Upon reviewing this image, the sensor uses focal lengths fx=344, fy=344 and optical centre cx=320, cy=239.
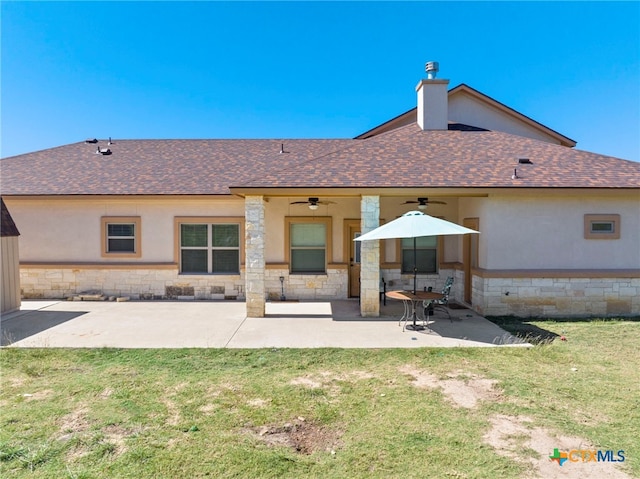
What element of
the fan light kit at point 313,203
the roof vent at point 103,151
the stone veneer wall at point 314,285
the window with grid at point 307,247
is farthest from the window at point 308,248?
the roof vent at point 103,151

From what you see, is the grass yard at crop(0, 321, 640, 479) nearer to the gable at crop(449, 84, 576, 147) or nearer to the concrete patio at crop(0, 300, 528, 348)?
the concrete patio at crop(0, 300, 528, 348)

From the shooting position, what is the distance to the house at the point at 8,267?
904 cm

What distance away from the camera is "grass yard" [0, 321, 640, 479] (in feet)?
10.9

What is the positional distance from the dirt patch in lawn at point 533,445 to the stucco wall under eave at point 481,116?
1324cm

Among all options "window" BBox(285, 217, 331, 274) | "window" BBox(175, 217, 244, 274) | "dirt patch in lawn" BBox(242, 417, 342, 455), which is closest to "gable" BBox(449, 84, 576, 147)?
"window" BBox(285, 217, 331, 274)

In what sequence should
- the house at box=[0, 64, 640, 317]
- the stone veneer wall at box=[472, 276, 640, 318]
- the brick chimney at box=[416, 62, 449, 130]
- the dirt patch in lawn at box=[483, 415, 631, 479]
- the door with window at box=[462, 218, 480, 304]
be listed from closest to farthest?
the dirt patch in lawn at box=[483, 415, 631, 479]
the house at box=[0, 64, 640, 317]
the stone veneer wall at box=[472, 276, 640, 318]
the door with window at box=[462, 218, 480, 304]
the brick chimney at box=[416, 62, 449, 130]

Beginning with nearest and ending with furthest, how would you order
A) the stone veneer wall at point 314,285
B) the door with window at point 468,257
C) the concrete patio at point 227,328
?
the concrete patio at point 227,328
the door with window at point 468,257
the stone veneer wall at point 314,285

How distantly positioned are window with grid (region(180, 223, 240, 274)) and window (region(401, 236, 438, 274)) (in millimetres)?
5580

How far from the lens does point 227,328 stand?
26.0 ft

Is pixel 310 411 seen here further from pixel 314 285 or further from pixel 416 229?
pixel 314 285

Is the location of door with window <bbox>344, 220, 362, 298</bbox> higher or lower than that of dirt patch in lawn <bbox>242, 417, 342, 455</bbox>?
higher

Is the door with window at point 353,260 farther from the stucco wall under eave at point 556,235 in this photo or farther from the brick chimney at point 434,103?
the brick chimney at point 434,103

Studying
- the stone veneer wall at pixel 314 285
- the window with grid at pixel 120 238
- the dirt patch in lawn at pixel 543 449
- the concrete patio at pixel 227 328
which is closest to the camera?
the dirt patch in lawn at pixel 543 449

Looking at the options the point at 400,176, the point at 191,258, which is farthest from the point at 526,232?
the point at 191,258
